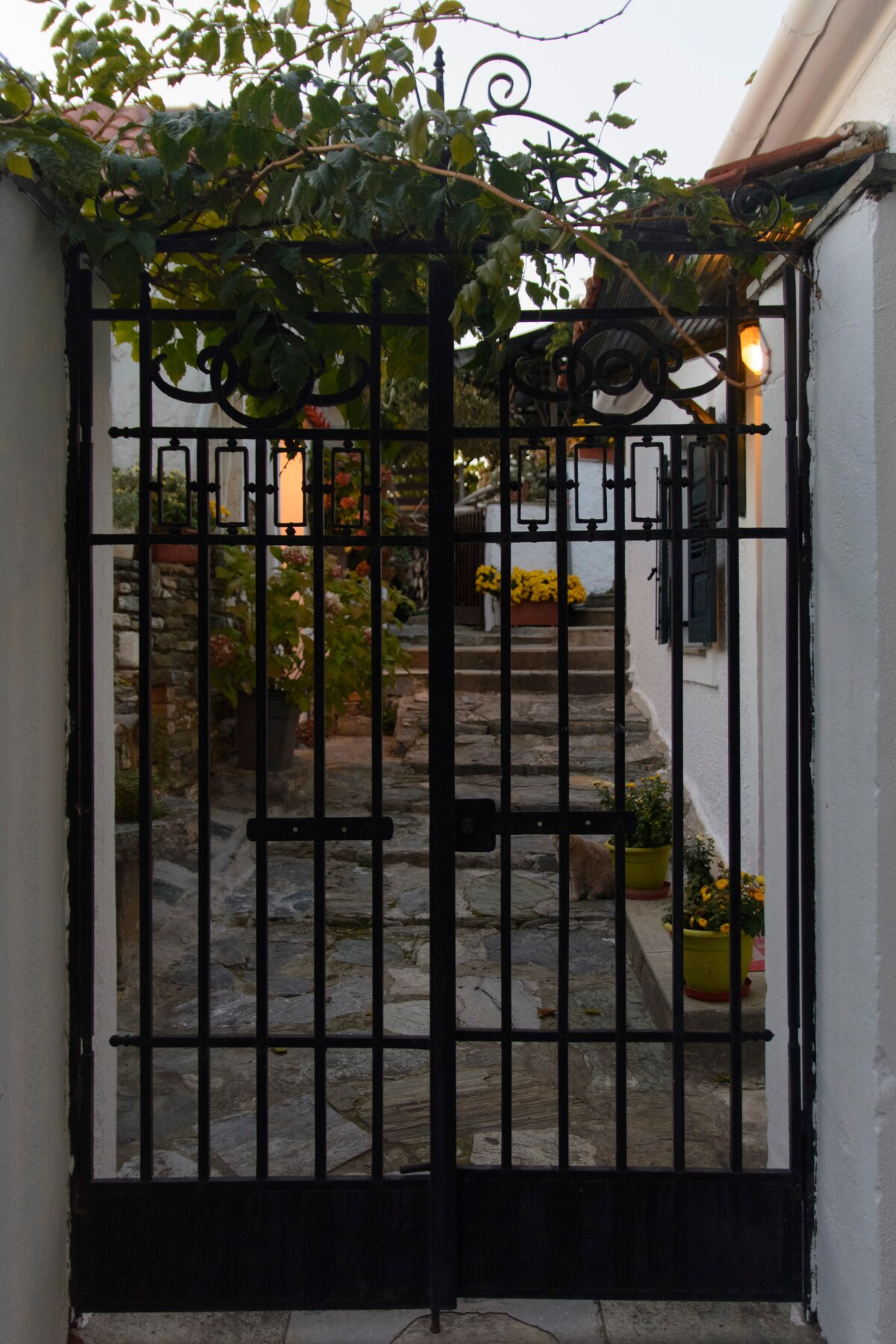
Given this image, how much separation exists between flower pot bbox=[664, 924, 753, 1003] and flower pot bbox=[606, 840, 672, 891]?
122 cm

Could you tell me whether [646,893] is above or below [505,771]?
below

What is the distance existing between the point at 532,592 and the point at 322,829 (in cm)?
945

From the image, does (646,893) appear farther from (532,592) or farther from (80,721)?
(532,592)

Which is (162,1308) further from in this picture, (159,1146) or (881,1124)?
(881,1124)

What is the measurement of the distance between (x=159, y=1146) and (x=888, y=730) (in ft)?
8.31

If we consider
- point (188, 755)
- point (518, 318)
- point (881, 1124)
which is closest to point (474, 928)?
point (188, 755)

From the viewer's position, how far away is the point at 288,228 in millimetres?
2506

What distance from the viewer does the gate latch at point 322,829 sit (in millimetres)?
2422

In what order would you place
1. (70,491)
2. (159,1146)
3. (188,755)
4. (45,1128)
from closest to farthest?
(45,1128) → (70,491) → (159,1146) → (188,755)

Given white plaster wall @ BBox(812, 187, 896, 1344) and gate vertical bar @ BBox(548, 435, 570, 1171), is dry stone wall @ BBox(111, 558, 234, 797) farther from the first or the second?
white plaster wall @ BBox(812, 187, 896, 1344)

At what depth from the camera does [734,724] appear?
8.05 ft

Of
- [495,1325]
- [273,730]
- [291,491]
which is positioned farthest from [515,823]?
[291,491]

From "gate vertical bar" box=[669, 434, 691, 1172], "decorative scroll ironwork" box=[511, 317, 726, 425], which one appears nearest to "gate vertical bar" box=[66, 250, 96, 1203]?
"decorative scroll ironwork" box=[511, 317, 726, 425]

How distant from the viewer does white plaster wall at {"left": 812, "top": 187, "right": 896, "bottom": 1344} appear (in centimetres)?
209
